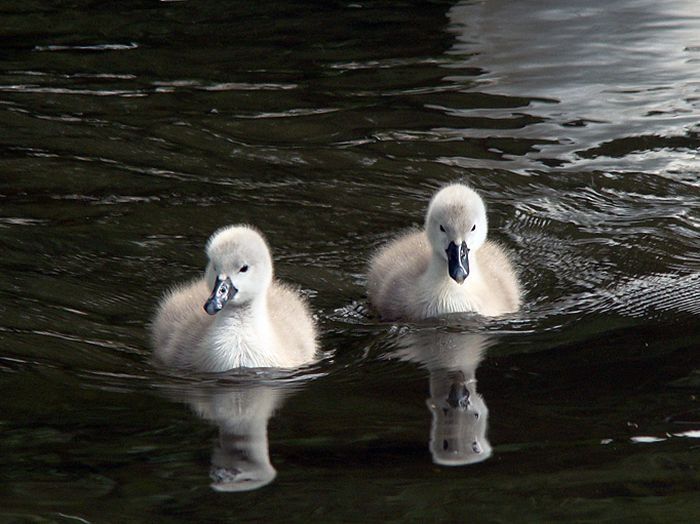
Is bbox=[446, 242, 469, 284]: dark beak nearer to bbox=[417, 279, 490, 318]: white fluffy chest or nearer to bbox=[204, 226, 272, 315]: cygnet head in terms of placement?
bbox=[417, 279, 490, 318]: white fluffy chest

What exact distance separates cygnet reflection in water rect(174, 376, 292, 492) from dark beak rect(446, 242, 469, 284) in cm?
100

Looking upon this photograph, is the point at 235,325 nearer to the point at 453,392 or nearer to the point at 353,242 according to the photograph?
the point at 453,392

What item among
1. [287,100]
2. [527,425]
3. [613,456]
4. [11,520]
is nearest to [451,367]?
[527,425]

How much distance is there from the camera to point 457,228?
6.16 meters

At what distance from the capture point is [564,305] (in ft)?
21.0

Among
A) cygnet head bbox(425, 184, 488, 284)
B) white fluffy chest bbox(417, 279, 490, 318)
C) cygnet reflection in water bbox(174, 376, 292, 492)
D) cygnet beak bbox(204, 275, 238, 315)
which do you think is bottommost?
cygnet reflection in water bbox(174, 376, 292, 492)

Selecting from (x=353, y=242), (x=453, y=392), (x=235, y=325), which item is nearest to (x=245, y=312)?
(x=235, y=325)

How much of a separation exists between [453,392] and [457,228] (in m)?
1.10

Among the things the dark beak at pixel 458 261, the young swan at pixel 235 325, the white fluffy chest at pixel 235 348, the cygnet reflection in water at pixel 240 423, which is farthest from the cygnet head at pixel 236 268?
the dark beak at pixel 458 261

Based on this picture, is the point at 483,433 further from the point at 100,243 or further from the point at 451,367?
the point at 100,243

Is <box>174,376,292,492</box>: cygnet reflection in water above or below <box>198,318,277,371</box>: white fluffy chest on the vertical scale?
below

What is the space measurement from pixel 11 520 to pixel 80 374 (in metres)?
1.46

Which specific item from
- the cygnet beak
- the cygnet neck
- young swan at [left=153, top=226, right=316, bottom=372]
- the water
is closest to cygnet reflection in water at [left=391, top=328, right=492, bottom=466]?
the water

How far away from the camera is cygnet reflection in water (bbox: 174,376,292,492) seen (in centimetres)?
439
